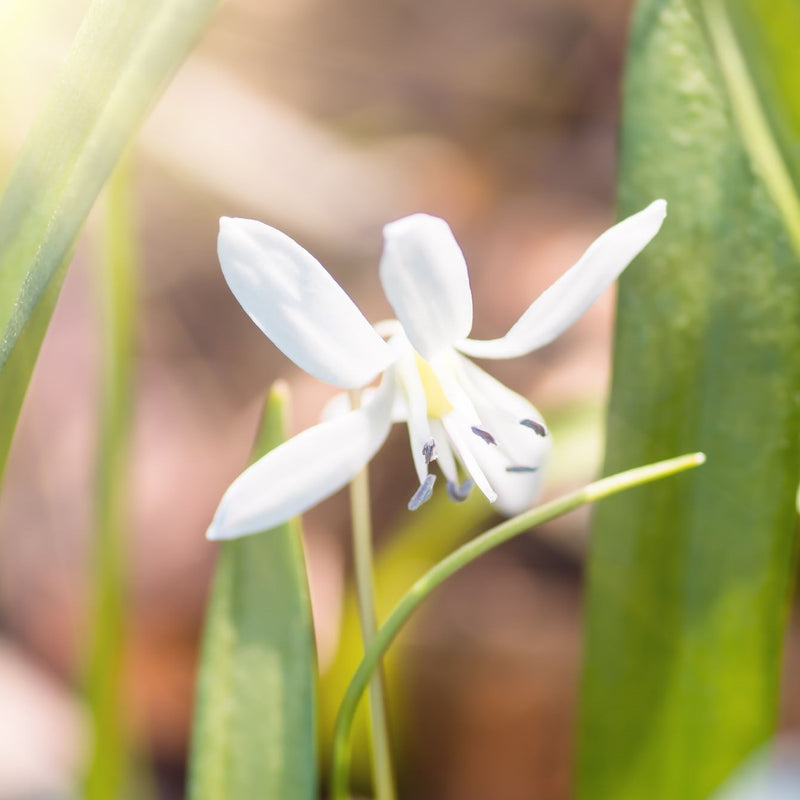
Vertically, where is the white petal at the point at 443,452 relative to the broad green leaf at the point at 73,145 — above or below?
below

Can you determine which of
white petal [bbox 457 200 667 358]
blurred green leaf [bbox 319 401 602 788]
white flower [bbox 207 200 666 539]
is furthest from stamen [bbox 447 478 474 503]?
blurred green leaf [bbox 319 401 602 788]

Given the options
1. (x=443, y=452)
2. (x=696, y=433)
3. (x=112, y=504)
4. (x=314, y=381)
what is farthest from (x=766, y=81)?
(x=314, y=381)

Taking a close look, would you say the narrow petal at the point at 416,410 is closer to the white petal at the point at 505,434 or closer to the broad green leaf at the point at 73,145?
the white petal at the point at 505,434

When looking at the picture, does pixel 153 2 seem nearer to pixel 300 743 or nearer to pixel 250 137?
pixel 300 743

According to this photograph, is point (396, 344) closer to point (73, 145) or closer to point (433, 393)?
point (433, 393)

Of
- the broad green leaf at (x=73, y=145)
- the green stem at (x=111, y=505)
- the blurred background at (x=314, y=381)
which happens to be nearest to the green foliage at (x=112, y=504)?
the green stem at (x=111, y=505)

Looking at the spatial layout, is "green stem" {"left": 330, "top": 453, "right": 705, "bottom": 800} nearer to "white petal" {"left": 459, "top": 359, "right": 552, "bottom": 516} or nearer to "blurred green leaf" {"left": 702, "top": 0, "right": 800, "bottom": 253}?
"white petal" {"left": 459, "top": 359, "right": 552, "bottom": 516}
